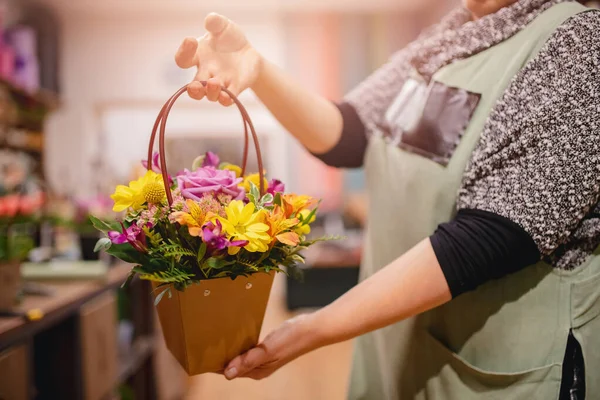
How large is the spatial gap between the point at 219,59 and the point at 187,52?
73 mm

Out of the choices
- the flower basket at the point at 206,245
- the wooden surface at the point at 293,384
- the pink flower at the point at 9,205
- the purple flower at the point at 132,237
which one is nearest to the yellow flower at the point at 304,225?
the flower basket at the point at 206,245

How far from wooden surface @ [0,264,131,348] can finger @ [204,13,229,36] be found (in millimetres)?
862

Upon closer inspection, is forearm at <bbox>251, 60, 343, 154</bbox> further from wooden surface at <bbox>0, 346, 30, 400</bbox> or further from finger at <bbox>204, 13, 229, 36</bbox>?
wooden surface at <bbox>0, 346, 30, 400</bbox>

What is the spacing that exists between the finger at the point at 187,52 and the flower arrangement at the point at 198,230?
189 millimetres

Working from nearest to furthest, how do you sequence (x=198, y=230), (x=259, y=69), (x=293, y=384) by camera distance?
(x=198, y=230) → (x=259, y=69) → (x=293, y=384)

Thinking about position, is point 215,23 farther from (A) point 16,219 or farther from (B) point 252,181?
(A) point 16,219

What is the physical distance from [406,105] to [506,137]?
25 cm

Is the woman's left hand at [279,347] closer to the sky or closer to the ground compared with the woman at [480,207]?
closer to the ground

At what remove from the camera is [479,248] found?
0.74m

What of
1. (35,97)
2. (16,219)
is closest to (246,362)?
(16,219)

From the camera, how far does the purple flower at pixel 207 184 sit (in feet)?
2.43

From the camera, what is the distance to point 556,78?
74 centimetres

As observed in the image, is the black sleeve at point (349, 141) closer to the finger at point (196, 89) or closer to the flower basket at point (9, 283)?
the finger at point (196, 89)

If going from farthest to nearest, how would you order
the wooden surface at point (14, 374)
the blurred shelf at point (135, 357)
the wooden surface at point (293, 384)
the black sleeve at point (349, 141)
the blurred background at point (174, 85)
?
the blurred background at point (174, 85) → the wooden surface at point (293, 384) → the blurred shelf at point (135, 357) → the wooden surface at point (14, 374) → the black sleeve at point (349, 141)
